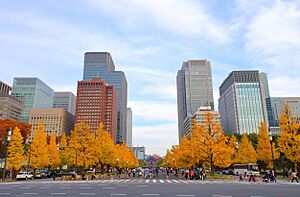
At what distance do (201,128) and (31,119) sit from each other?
6813 inches

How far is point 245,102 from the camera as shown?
153250 millimetres

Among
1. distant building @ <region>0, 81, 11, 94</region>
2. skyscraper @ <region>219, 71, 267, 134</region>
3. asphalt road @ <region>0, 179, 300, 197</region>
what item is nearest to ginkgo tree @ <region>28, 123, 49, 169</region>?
asphalt road @ <region>0, 179, 300, 197</region>

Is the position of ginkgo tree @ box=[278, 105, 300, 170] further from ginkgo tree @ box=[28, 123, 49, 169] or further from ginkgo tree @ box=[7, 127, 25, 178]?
ginkgo tree @ box=[28, 123, 49, 169]

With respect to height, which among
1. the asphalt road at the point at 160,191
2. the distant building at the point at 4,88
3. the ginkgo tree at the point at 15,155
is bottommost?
the asphalt road at the point at 160,191

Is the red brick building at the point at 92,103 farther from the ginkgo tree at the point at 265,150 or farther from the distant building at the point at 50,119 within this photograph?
the ginkgo tree at the point at 265,150

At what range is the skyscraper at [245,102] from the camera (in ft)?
490

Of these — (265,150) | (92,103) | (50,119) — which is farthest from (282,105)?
(50,119)

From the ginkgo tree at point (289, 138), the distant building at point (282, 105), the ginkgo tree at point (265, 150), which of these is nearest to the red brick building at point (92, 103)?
the distant building at point (282, 105)

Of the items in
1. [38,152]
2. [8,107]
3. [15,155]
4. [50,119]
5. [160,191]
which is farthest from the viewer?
[50,119]

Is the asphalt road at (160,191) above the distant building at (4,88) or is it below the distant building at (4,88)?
below

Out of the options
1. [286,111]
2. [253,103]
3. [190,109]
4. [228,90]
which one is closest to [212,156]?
[286,111]

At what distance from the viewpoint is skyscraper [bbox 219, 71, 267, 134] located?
490ft

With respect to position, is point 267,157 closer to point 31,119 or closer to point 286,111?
point 286,111

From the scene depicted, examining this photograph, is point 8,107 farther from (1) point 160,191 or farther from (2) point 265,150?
(1) point 160,191
